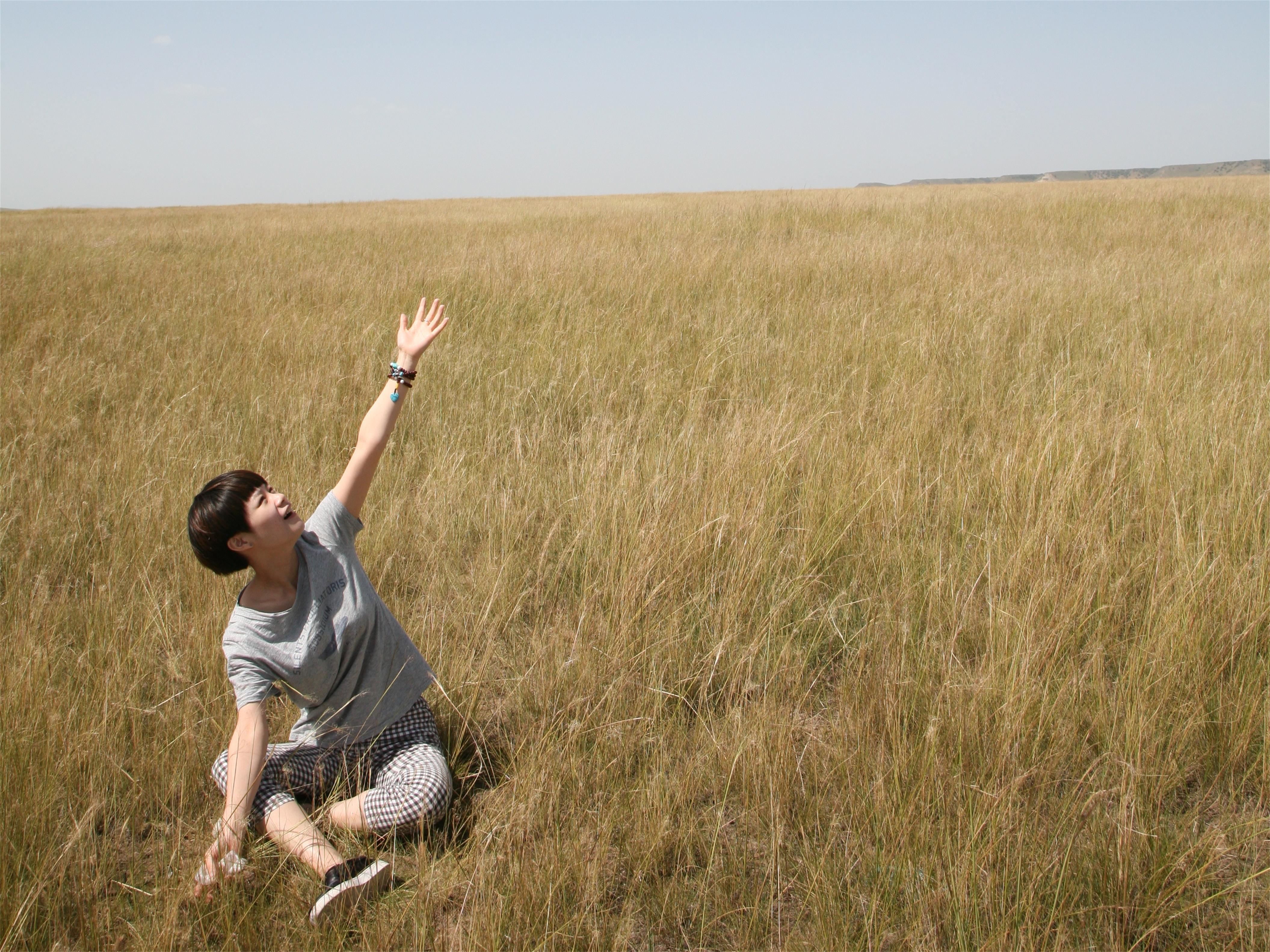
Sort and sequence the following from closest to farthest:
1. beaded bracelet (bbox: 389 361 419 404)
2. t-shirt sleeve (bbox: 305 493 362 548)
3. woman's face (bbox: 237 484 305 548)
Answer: woman's face (bbox: 237 484 305 548) → t-shirt sleeve (bbox: 305 493 362 548) → beaded bracelet (bbox: 389 361 419 404)

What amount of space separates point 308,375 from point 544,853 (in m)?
3.21

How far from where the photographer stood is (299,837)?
136 centimetres

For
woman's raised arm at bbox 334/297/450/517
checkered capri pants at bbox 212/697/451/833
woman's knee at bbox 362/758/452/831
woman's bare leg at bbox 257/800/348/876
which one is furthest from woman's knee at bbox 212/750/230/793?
woman's raised arm at bbox 334/297/450/517

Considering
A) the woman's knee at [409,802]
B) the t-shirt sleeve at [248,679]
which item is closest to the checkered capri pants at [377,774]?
the woman's knee at [409,802]

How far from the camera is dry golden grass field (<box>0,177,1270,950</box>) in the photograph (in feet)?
4.00

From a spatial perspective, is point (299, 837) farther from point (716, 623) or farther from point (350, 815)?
point (716, 623)

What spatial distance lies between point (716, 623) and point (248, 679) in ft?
3.37

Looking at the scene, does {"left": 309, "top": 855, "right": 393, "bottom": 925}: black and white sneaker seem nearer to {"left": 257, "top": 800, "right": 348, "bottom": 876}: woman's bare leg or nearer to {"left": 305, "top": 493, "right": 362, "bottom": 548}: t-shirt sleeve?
{"left": 257, "top": 800, "right": 348, "bottom": 876}: woman's bare leg

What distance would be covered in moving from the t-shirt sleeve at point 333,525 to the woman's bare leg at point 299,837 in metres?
0.53

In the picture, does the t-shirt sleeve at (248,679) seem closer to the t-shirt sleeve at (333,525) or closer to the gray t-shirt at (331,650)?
the gray t-shirt at (331,650)

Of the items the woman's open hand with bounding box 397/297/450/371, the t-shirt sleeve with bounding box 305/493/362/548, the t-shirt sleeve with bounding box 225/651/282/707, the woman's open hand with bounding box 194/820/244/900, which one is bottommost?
the woman's open hand with bounding box 194/820/244/900

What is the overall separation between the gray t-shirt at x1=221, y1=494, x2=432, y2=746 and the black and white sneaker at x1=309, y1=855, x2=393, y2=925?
→ 0.31m

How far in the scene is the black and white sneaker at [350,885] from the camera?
1.19 meters

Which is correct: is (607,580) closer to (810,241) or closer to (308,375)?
(308,375)
